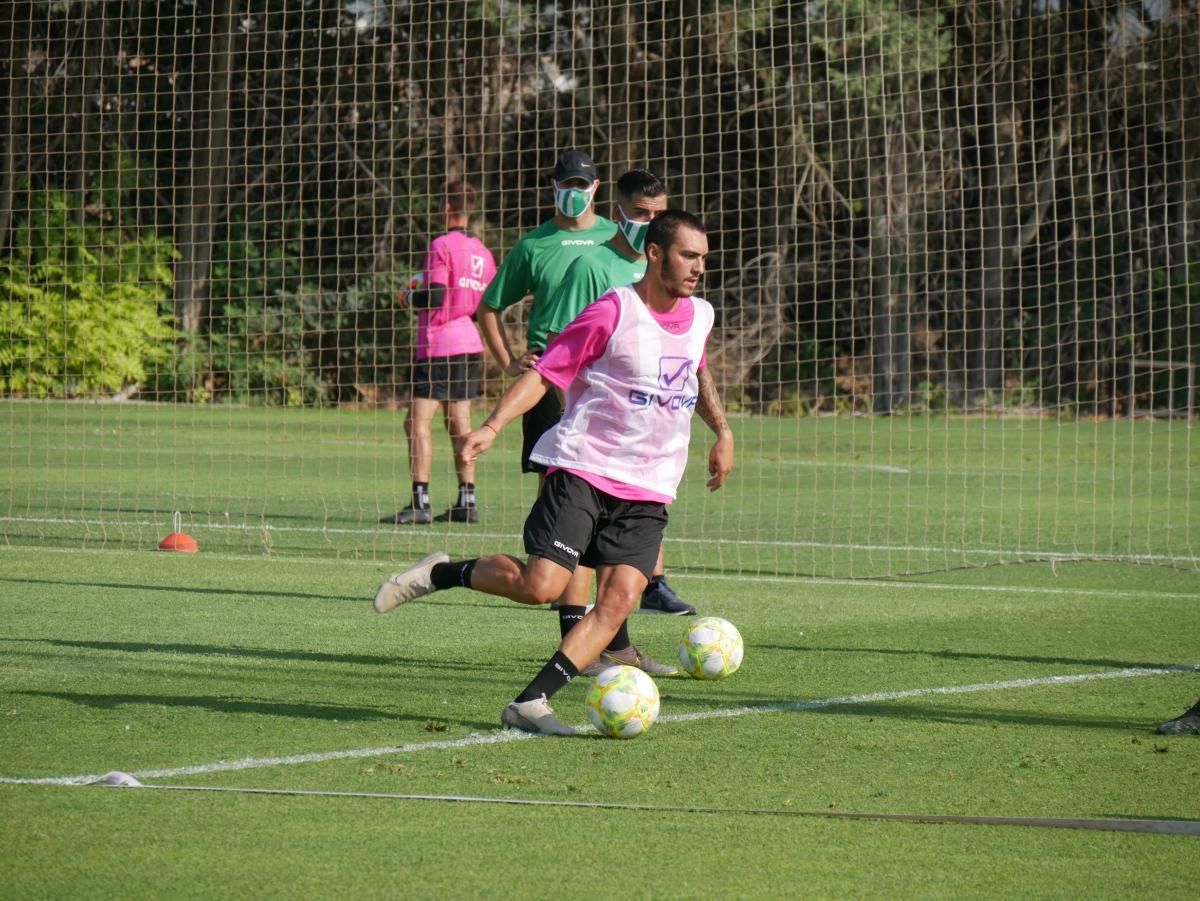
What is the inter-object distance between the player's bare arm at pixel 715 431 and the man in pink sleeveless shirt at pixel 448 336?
702cm

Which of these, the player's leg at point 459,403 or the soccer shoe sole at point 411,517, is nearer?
the soccer shoe sole at point 411,517

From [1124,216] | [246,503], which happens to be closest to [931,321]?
[1124,216]

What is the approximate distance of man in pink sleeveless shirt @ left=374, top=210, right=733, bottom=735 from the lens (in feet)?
20.9

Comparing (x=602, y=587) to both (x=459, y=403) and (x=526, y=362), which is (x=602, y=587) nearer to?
(x=526, y=362)

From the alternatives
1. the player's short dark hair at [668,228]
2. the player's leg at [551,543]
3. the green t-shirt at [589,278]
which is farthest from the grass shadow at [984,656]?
the player's short dark hair at [668,228]

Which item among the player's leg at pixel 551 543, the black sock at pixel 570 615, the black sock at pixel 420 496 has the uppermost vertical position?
the player's leg at pixel 551 543

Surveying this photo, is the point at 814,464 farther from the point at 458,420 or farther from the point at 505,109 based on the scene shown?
the point at 505,109

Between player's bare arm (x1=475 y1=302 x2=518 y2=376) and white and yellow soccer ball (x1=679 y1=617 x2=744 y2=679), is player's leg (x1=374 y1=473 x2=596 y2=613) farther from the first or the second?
player's bare arm (x1=475 y1=302 x2=518 y2=376)

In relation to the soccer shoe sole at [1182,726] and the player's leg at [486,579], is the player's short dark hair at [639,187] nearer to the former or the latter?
the player's leg at [486,579]

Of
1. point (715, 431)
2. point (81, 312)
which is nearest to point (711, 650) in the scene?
point (715, 431)

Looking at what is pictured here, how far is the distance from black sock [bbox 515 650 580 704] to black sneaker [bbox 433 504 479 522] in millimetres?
7698

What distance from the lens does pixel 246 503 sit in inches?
623

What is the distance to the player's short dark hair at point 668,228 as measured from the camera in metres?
6.38

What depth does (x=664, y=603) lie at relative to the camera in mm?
9469
